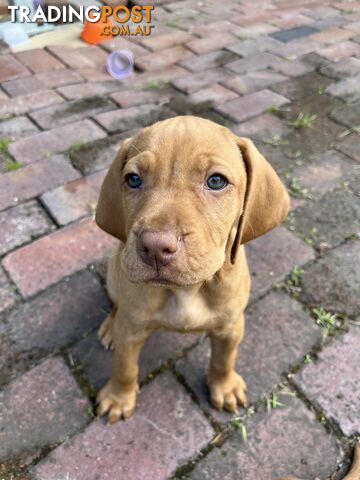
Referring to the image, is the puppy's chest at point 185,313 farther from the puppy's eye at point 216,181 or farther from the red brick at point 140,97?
the red brick at point 140,97

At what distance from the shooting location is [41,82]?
4969mm

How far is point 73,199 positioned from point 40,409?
169 centimetres

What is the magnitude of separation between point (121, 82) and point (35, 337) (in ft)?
11.2

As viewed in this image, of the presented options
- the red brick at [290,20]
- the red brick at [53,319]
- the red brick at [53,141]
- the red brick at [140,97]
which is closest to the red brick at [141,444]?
the red brick at [53,319]

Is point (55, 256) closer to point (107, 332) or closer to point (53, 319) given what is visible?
point (53, 319)

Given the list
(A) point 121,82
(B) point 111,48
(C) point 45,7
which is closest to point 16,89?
(A) point 121,82

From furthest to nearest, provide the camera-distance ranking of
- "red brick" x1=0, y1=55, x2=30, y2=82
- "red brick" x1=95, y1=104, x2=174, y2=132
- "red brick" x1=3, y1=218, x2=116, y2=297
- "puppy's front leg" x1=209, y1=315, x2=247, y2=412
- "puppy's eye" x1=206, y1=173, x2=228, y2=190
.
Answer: "red brick" x1=0, y1=55, x2=30, y2=82 < "red brick" x1=95, y1=104, x2=174, y2=132 < "red brick" x1=3, y1=218, x2=116, y2=297 < "puppy's front leg" x1=209, y1=315, x2=247, y2=412 < "puppy's eye" x1=206, y1=173, x2=228, y2=190

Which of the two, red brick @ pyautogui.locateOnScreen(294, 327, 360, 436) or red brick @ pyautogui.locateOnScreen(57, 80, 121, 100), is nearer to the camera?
red brick @ pyautogui.locateOnScreen(294, 327, 360, 436)

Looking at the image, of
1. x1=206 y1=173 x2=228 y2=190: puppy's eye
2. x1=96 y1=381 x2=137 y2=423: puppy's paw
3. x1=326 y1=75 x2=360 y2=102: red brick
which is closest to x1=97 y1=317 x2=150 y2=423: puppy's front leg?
x1=96 y1=381 x2=137 y2=423: puppy's paw

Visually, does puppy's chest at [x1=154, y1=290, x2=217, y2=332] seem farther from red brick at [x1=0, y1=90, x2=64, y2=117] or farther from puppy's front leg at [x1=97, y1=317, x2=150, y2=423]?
red brick at [x1=0, y1=90, x2=64, y2=117]

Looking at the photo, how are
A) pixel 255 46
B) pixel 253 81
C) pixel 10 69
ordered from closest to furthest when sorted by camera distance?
pixel 253 81 → pixel 10 69 → pixel 255 46

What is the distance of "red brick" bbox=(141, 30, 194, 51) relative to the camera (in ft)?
19.2

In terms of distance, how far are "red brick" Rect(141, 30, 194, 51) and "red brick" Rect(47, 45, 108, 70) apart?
622 millimetres

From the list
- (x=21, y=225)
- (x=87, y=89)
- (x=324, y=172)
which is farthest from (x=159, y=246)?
(x=87, y=89)
